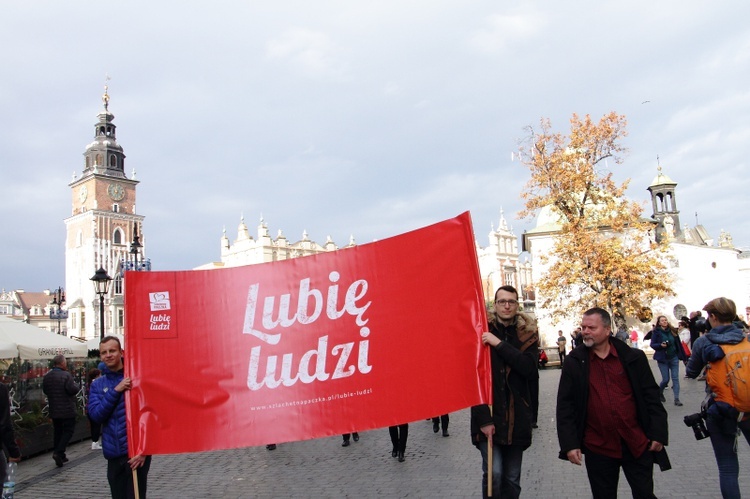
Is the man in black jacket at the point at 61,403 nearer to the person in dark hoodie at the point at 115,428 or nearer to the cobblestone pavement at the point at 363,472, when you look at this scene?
the cobblestone pavement at the point at 363,472

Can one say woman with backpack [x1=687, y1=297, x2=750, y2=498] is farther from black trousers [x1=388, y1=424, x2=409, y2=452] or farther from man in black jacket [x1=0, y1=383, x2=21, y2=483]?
man in black jacket [x1=0, y1=383, x2=21, y2=483]

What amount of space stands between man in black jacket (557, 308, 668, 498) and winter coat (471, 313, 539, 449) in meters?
0.27

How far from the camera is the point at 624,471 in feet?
14.8

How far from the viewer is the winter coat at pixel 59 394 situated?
39.1 ft

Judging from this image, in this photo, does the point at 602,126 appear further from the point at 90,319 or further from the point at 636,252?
the point at 90,319

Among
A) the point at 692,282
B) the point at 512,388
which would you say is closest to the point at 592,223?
the point at 692,282

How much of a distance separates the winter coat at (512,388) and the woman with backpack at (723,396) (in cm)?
153

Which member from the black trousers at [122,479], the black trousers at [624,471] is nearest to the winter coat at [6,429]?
the black trousers at [122,479]

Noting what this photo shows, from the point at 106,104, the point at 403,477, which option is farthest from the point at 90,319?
the point at 403,477

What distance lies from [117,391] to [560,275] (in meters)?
31.3

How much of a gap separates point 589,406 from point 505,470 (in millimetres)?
828

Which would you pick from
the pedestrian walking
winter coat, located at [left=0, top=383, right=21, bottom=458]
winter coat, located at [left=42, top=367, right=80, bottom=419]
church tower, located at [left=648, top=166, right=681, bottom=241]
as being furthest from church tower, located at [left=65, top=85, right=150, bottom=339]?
winter coat, located at [left=0, top=383, right=21, bottom=458]

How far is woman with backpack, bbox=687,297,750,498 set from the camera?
16.6 ft

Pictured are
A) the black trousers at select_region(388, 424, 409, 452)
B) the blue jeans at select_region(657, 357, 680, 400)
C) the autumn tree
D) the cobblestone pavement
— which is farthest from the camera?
the autumn tree
